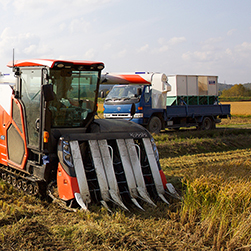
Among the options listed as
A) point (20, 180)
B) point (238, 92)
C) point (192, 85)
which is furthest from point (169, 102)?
point (238, 92)

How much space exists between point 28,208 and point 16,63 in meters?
2.75

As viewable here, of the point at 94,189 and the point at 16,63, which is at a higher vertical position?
the point at 16,63

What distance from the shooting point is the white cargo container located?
719 inches

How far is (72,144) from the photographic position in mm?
5980

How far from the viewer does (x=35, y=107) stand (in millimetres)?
6379

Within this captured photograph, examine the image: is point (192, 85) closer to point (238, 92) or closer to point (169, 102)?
point (169, 102)

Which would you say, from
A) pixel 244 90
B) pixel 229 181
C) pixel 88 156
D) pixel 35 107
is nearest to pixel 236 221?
pixel 229 181

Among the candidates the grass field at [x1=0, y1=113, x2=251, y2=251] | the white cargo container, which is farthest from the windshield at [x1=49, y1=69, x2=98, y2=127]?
the white cargo container

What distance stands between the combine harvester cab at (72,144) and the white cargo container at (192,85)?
1164 centimetres

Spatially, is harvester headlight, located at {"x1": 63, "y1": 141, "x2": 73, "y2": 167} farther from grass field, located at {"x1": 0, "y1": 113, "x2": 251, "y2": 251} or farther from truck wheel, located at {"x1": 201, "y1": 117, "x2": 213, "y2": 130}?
→ truck wheel, located at {"x1": 201, "y1": 117, "x2": 213, "y2": 130}

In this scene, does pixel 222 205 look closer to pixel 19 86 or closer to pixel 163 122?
pixel 19 86

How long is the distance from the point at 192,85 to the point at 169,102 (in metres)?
1.61

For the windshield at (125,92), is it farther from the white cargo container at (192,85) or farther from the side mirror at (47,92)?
the side mirror at (47,92)

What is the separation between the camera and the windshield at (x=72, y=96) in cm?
632
